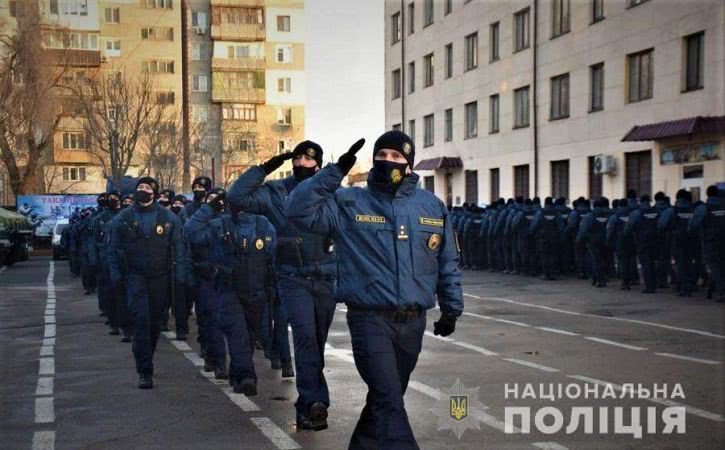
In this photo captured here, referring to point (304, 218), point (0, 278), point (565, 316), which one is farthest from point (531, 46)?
point (304, 218)

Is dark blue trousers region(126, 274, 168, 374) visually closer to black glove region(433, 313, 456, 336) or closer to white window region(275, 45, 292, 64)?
black glove region(433, 313, 456, 336)

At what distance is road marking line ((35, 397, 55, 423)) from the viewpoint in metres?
7.84

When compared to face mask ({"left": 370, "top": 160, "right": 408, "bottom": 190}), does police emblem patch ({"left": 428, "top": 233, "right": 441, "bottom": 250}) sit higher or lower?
lower

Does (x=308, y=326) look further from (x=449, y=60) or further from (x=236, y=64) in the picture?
(x=236, y=64)

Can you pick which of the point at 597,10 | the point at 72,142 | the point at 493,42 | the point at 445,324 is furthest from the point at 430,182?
the point at 445,324

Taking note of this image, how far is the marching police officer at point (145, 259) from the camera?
9305 mm

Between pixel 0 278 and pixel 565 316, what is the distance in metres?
18.2

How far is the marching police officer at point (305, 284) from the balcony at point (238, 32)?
74.1 meters

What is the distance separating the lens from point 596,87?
30922 millimetres

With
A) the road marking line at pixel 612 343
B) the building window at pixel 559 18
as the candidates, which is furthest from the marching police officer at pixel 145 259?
the building window at pixel 559 18

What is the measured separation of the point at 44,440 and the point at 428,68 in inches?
1601

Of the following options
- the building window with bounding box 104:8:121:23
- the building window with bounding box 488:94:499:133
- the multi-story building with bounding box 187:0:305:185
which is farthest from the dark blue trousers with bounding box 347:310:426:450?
the building window with bounding box 104:8:121:23

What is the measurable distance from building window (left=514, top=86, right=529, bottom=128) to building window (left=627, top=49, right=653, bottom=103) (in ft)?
24.4

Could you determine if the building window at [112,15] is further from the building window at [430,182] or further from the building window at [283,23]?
the building window at [430,182]
